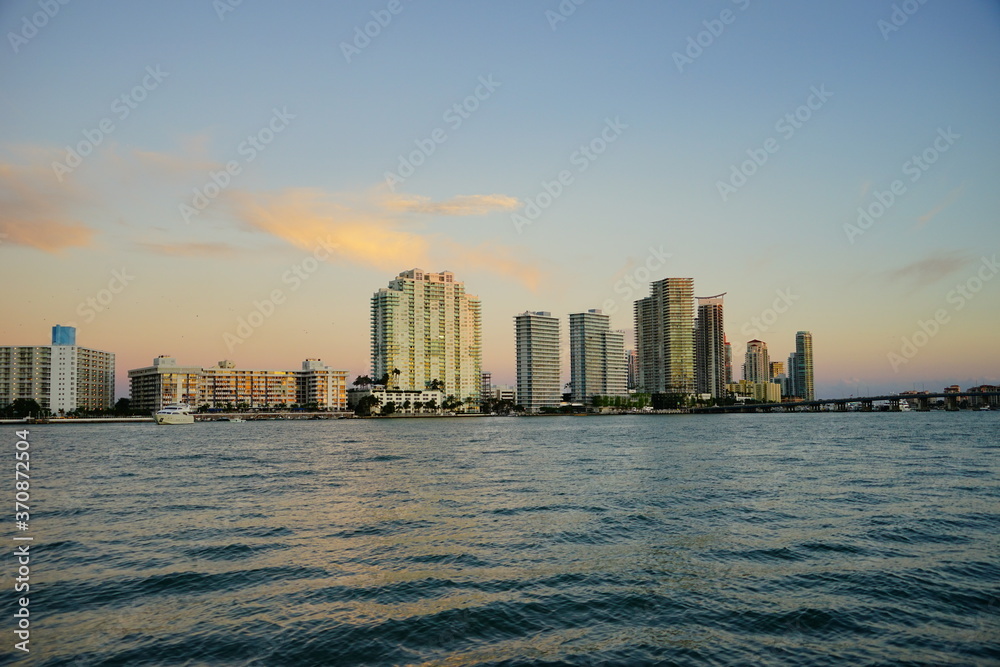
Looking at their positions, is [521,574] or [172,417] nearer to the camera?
[521,574]

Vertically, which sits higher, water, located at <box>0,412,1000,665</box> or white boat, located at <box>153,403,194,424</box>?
water, located at <box>0,412,1000,665</box>

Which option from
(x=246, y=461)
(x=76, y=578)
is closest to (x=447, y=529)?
(x=76, y=578)

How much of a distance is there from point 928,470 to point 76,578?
170 ft

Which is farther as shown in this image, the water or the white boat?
the white boat

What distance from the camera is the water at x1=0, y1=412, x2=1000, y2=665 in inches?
600

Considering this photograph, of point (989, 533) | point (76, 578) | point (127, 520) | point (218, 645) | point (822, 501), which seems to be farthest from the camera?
point (822, 501)

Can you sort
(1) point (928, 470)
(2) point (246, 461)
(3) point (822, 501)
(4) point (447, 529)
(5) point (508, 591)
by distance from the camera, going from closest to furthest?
(5) point (508, 591) → (4) point (447, 529) → (3) point (822, 501) → (1) point (928, 470) → (2) point (246, 461)

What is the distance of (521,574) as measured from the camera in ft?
68.5

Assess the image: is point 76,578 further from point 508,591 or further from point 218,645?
point 508,591

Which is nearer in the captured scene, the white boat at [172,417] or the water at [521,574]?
the water at [521,574]

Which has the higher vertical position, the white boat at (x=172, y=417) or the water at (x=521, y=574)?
the water at (x=521, y=574)

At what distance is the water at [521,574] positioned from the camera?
1523 cm

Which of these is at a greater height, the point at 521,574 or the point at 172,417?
the point at 521,574

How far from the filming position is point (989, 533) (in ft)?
85.1
